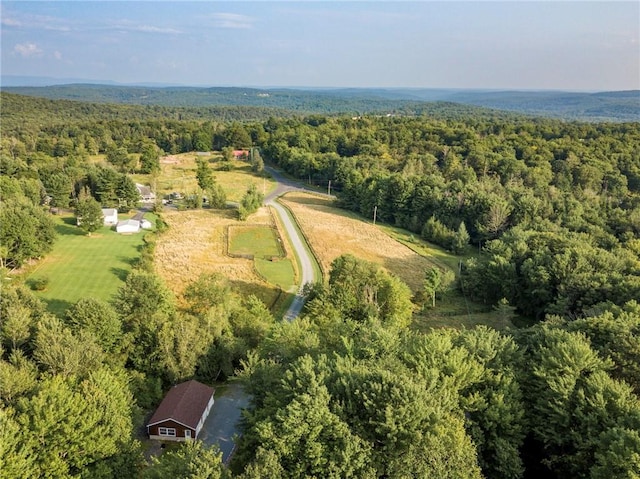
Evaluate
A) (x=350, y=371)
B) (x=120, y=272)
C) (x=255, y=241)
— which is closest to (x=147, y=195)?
(x=255, y=241)

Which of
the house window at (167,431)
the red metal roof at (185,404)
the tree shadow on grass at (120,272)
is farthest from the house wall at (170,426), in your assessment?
the tree shadow on grass at (120,272)

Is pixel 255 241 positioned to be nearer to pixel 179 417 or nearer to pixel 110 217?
pixel 110 217

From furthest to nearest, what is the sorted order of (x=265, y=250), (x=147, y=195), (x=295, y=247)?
(x=147, y=195)
(x=295, y=247)
(x=265, y=250)

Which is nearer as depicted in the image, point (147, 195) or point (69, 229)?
point (69, 229)

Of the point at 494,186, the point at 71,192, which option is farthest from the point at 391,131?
the point at 71,192

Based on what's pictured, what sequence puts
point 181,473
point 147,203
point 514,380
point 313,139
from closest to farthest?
1. point 181,473
2. point 514,380
3. point 147,203
4. point 313,139

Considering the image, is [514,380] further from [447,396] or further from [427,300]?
[427,300]

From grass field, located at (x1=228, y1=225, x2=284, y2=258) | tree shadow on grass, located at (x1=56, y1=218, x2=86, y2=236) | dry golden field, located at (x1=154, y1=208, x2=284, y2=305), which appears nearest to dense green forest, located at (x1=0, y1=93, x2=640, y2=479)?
dry golden field, located at (x1=154, y1=208, x2=284, y2=305)

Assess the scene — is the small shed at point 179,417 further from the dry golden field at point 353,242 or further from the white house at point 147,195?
the white house at point 147,195
